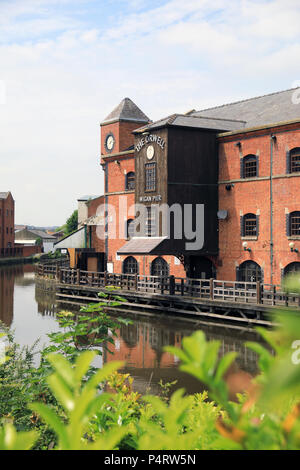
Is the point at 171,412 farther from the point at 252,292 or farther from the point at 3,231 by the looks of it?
the point at 3,231

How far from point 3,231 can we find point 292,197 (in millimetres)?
66256

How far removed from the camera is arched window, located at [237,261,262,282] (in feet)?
86.3

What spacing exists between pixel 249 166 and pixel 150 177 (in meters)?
5.77

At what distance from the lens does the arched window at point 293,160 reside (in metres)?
24.7

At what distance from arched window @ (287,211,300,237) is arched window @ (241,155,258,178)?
3290 mm

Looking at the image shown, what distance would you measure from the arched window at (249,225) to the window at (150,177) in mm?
5540

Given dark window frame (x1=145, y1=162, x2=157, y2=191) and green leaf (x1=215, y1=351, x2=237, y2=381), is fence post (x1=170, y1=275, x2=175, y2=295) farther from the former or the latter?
green leaf (x1=215, y1=351, x2=237, y2=381)

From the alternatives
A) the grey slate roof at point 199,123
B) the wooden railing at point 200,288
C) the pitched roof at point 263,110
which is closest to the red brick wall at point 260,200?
the grey slate roof at point 199,123

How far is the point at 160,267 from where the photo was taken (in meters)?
31.4

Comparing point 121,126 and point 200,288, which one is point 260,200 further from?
point 121,126

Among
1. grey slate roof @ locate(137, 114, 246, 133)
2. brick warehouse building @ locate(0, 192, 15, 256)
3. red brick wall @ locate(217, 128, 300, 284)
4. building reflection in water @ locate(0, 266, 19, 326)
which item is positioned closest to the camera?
red brick wall @ locate(217, 128, 300, 284)

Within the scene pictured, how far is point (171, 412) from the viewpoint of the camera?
135cm

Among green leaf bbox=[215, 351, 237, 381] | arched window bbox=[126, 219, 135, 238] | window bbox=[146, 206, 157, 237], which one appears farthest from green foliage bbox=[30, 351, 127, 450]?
arched window bbox=[126, 219, 135, 238]
